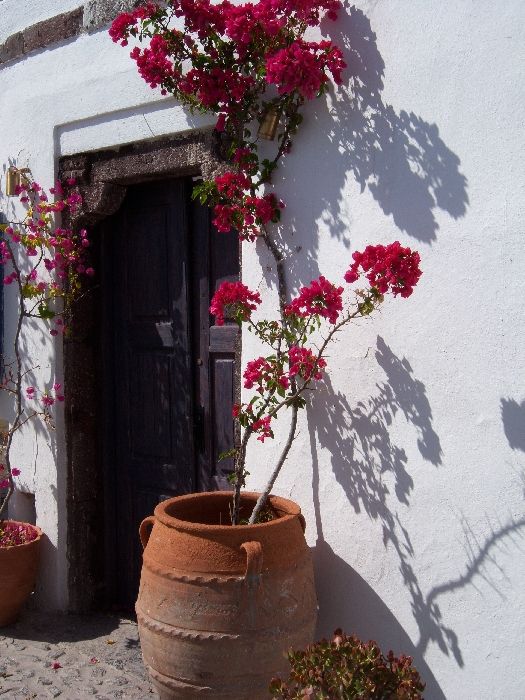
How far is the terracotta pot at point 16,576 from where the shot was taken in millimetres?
3963

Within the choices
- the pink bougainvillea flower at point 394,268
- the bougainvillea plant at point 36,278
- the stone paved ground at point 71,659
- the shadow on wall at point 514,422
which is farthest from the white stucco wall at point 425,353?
the bougainvillea plant at point 36,278

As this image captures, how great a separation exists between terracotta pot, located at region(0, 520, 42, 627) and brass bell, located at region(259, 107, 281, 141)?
2.31m

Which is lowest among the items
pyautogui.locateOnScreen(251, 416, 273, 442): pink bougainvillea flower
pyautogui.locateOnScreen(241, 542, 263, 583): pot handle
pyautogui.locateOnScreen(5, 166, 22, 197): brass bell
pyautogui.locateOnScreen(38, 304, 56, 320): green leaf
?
pyautogui.locateOnScreen(241, 542, 263, 583): pot handle

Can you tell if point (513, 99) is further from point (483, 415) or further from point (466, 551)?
point (466, 551)

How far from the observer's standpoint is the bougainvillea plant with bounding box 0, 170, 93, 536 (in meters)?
4.14

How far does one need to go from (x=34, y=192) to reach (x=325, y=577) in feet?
8.26

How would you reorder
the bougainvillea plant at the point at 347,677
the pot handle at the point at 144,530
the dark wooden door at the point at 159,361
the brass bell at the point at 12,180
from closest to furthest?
1. the bougainvillea plant at the point at 347,677
2. the pot handle at the point at 144,530
3. the dark wooden door at the point at 159,361
4. the brass bell at the point at 12,180

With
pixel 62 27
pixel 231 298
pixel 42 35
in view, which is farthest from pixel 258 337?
pixel 42 35

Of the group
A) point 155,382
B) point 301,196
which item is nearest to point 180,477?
point 155,382

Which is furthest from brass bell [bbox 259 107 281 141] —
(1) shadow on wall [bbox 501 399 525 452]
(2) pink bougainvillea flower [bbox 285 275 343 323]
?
(1) shadow on wall [bbox 501 399 525 452]

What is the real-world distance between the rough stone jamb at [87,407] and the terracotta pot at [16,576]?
0.63ft

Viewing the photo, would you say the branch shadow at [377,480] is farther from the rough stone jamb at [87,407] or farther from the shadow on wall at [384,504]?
the rough stone jamb at [87,407]

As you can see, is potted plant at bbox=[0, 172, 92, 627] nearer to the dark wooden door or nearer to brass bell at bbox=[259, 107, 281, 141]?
the dark wooden door

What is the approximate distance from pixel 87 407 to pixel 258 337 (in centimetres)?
136
